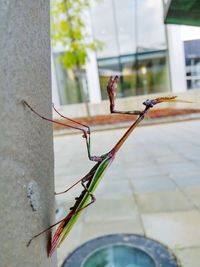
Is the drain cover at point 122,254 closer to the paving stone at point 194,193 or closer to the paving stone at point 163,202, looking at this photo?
the paving stone at point 163,202

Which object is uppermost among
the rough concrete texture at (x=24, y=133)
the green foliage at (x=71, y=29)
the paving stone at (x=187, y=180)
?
the green foliage at (x=71, y=29)

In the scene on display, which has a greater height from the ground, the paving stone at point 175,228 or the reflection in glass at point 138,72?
the reflection in glass at point 138,72

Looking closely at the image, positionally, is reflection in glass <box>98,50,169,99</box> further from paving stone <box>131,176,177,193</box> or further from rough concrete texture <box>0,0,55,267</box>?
rough concrete texture <box>0,0,55,267</box>

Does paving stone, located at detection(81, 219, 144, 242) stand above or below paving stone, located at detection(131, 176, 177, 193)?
below

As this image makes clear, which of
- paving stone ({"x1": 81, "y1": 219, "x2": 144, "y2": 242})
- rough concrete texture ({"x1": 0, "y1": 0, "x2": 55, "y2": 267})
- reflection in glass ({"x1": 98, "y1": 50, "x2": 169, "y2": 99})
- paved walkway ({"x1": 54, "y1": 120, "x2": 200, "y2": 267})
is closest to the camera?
rough concrete texture ({"x1": 0, "y1": 0, "x2": 55, "y2": 267})

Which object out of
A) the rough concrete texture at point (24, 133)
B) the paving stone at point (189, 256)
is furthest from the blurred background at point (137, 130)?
the rough concrete texture at point (24, 133)

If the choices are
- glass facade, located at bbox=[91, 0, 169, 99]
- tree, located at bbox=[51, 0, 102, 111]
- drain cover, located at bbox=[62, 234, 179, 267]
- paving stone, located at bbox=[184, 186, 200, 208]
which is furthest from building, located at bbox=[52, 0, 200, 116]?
drain cover, located at bbox=[62, 234, 179, 267]
